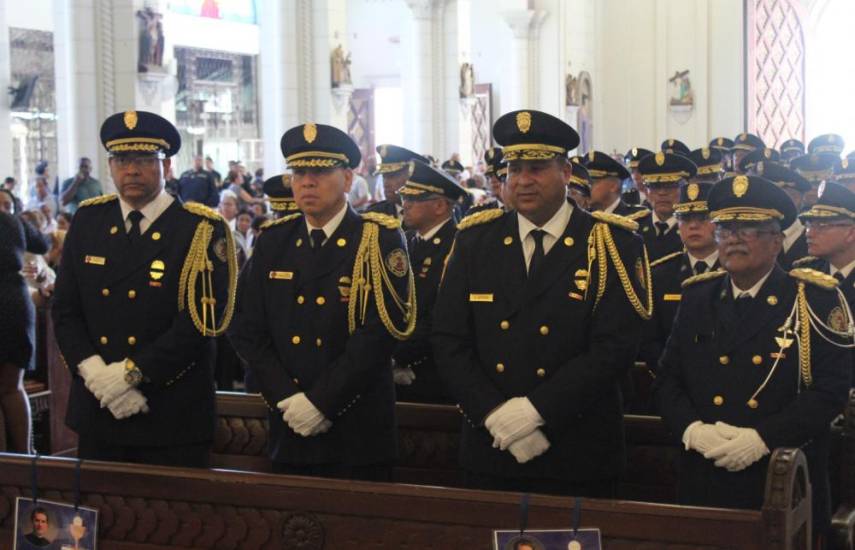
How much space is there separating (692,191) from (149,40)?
9429mm

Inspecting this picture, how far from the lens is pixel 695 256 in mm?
5012

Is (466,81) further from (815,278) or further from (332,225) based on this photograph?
(815,278)

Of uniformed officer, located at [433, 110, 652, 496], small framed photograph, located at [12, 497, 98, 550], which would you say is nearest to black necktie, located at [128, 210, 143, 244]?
small framed photograph, located at [12, 497, 98, 550]

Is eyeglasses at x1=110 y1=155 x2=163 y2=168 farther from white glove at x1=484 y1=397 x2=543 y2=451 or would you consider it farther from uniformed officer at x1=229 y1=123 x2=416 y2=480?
white glove at x1=484 y1=397 x2=543 y2=451

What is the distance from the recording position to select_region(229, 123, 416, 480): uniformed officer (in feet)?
12.0

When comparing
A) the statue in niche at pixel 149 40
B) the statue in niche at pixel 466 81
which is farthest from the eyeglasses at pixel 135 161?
the statue in niche at pixel 466 81

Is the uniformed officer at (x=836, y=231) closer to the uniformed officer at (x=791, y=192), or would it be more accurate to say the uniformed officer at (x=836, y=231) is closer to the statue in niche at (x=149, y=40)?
the uniformed officer at (x=791, y=192)

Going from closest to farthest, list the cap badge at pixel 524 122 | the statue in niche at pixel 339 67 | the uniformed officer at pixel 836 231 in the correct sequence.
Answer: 1. the cap badge at pixel 524 122
2. the uniformed officer at pixel 836 231
3. the statue in niche at pixel 339 67

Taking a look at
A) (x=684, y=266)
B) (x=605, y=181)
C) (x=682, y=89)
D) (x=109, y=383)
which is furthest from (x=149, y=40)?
(x=682, y=89)

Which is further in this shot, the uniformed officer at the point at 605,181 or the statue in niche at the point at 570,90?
the statue in niche at the point at 570,90

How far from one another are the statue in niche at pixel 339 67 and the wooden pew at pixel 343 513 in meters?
13.4

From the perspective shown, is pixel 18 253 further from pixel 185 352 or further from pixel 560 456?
pixel 560 456

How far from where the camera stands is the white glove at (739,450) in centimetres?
326

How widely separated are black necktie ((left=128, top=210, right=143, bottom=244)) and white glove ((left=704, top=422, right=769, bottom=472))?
6.26 feet
